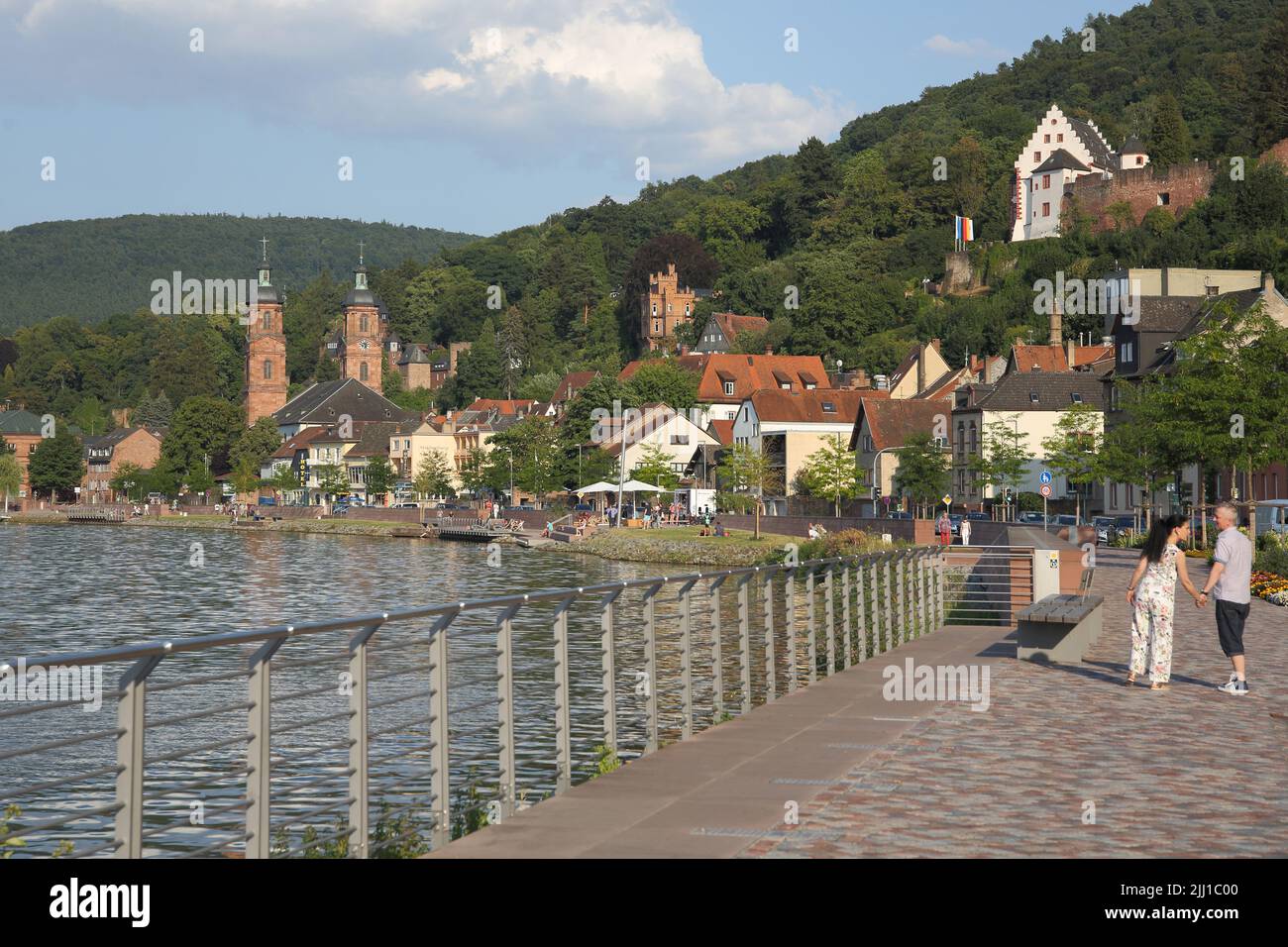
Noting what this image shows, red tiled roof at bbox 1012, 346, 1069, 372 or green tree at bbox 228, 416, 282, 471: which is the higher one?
red tiled roof at bbox 1012, 346, 1069, 372

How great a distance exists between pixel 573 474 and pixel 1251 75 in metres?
71.0

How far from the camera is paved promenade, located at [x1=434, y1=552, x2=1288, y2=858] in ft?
28.5

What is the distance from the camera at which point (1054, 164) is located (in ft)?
438

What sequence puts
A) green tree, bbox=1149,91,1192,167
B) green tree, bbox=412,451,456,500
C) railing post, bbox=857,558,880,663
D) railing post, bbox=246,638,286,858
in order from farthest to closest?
green tree, bbox=412,451,456,500 → green tree, bbox=1149,91,1192,167 → railing post, bbox=857,558,880,663 → railing post, bbox=246,638,286,858

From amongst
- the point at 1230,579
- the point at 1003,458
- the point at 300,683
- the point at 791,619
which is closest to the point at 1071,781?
the point at 791,619

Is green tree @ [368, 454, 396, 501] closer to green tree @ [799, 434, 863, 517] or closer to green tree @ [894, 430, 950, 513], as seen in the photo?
green tree @ [799, 434, 863, 517]

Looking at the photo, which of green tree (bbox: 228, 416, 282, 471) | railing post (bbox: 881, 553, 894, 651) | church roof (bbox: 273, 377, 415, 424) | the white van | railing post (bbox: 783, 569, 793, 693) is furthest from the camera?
church roof (bbox: 273, 377, 415, 424)

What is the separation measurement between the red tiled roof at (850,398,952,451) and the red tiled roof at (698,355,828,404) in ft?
99.1

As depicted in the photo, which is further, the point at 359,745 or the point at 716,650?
the point at 716,650

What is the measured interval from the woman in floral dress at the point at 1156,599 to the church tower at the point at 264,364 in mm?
183245

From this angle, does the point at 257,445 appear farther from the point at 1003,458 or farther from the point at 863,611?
the point at 863,611

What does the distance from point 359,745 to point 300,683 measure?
19.0 metres

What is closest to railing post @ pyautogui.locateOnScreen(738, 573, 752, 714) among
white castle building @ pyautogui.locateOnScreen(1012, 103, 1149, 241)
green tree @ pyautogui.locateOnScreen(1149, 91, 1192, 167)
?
white castle building @ pyautogui.locateOnScreen(1012, 103, 1149, 241)

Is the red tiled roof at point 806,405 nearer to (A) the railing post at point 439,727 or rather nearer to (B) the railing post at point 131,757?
(A) the railing post at point 439,727
